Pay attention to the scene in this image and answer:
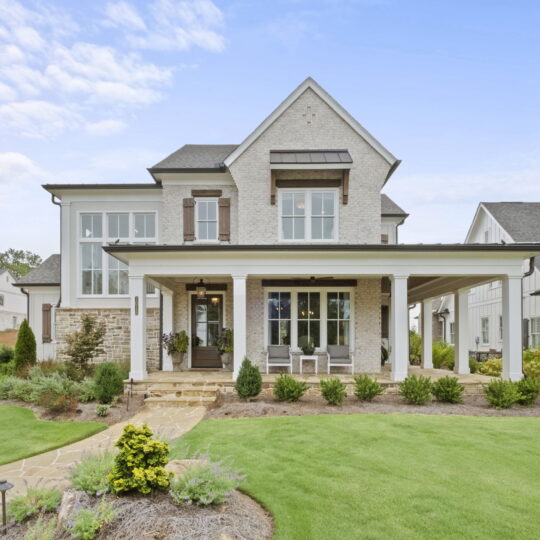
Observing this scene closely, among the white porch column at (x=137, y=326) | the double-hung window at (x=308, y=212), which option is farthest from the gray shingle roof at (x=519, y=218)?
the white porch column at (x=137, y=326)

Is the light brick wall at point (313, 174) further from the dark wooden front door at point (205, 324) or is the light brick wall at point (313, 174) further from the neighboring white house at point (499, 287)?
the neighboring white house at point (499, 287)

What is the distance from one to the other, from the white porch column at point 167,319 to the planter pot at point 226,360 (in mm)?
1729

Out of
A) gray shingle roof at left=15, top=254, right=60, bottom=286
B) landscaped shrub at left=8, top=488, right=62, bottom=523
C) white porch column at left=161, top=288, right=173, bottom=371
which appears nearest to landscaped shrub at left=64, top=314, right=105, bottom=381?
white porch column at left=161, top=288, right=173, bottom=371

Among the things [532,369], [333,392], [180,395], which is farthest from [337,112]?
[532,369]

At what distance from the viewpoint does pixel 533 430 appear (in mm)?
7113

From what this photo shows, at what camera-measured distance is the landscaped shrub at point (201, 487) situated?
382cm

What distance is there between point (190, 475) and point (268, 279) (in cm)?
875

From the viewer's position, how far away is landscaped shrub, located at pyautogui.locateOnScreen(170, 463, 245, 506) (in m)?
3.82

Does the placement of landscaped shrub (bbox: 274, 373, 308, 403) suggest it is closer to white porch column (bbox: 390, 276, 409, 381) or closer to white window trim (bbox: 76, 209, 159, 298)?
white porch column (bbox: 390, 276, 409, 381)

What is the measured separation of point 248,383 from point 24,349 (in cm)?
914

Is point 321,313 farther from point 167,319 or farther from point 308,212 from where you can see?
point 167,319

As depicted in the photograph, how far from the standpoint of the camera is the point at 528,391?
30.0ft

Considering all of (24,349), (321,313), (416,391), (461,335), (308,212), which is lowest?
(416,391)

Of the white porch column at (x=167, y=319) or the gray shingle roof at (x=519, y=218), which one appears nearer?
the white porch column at (x=167, y=319)
